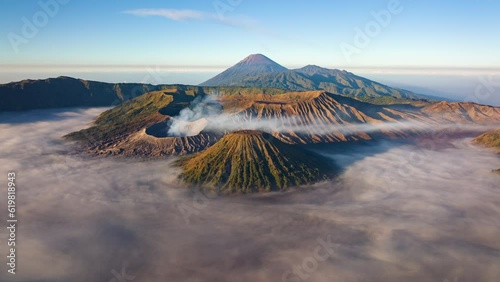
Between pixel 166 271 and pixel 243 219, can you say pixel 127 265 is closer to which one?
pixel 166 271

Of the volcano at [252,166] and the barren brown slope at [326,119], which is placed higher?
the barren brown slope at [326,119]

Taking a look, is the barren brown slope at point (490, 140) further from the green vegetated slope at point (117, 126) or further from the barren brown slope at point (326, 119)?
the green vegetated slope at point (117, 126)

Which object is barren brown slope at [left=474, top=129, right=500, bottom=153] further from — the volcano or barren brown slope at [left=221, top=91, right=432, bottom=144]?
the volcano

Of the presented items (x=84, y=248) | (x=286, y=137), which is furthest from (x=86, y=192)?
(x=286, y=137)

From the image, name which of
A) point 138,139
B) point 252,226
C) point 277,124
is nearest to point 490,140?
point 277,124

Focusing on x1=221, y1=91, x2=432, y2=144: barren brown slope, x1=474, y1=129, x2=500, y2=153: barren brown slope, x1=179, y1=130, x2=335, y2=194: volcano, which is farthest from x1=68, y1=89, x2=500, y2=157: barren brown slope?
x1=474, y1=129, x2=500, y2=153: barren brown slope

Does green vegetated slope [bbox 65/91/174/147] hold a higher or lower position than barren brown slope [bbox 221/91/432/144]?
lower

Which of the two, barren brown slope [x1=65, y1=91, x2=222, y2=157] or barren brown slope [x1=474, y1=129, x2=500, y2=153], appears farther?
barren brown slope [x1=474, y1=129, x2=500, y2=153]

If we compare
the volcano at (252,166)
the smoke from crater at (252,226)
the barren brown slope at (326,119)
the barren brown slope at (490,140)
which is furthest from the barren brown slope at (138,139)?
the barren brown slope at (490,140)

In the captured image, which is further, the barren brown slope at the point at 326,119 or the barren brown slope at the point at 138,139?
the barren brown slope at the point at 326,119
